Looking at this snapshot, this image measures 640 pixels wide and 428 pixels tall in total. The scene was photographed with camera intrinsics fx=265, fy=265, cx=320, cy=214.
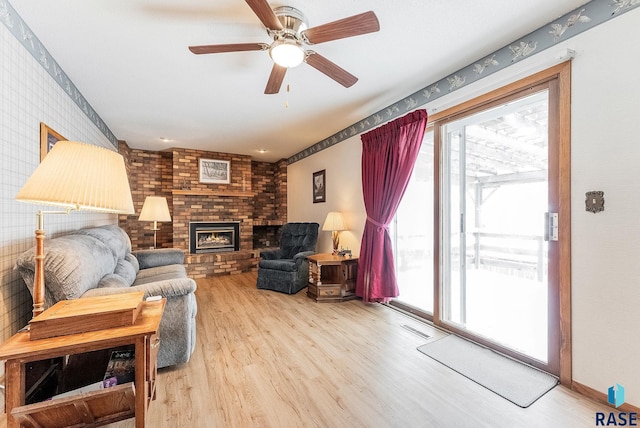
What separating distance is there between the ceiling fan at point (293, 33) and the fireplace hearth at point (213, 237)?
13.7ft

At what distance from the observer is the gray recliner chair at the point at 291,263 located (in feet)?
12.9

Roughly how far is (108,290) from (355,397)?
1.77 m

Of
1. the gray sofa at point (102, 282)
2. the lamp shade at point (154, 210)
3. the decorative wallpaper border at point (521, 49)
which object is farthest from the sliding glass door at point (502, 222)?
the lamp shade at point (154, 210)

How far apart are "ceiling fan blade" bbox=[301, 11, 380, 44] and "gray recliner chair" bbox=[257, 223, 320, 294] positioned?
9.79 feet

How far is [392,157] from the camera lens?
3.04m

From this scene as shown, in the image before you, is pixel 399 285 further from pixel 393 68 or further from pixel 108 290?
pixel 108 290

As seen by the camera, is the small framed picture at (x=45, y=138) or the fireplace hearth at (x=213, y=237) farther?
the fireplace hearth at (x=213, y=237)

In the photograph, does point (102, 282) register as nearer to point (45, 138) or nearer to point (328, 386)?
point (45, 138)

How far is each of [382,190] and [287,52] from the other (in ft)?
6.19

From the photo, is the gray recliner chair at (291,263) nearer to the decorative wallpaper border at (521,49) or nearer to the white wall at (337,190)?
the white wall at (337,190)

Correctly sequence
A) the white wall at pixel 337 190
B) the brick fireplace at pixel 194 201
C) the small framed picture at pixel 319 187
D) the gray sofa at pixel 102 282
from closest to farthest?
the gray sofa at pixel 102 282 → the white wall at pixel 337 190 → the small framed picture at pixel 319 187 → the brick fireplace at pixel 194 201

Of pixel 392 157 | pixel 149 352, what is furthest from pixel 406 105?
pixel 149 352

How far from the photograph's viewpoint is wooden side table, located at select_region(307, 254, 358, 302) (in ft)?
11.6

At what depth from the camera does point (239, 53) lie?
217 centimetres
